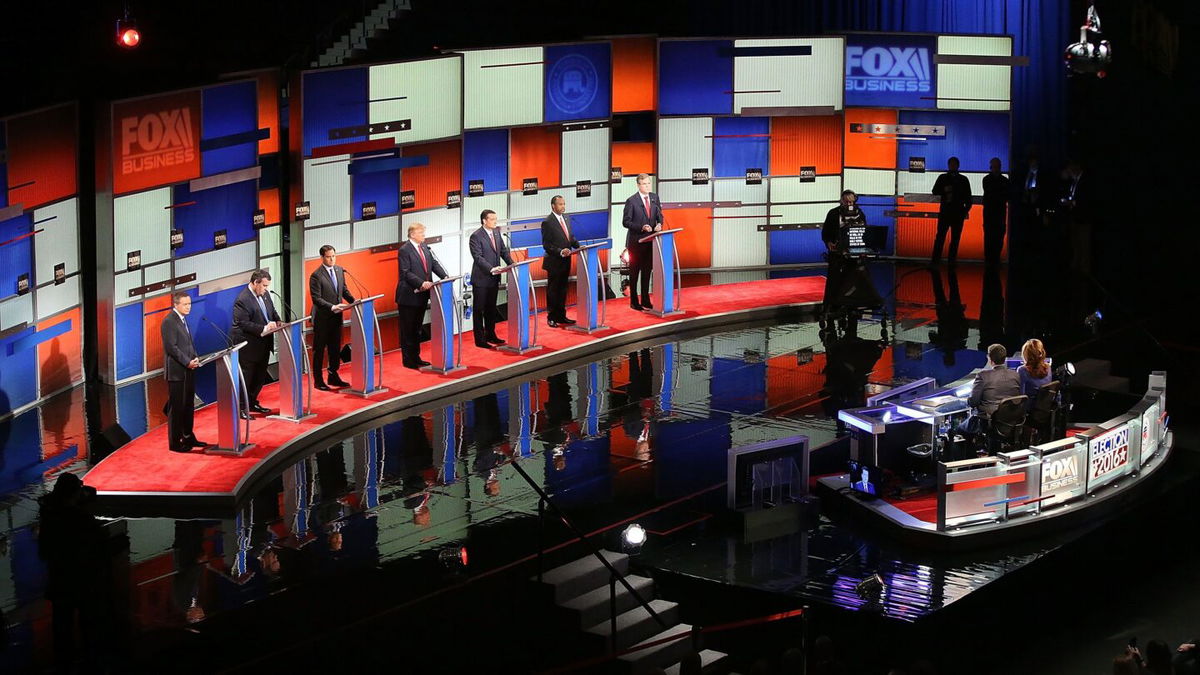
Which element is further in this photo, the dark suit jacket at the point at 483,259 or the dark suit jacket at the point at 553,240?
the dark suit jacket at the point at 553,240

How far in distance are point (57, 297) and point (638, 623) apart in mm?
7211

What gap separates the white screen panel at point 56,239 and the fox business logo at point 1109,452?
31.0ft

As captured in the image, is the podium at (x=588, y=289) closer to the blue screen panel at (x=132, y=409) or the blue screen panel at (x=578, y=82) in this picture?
the blue screen panel at (x=578, y=82)

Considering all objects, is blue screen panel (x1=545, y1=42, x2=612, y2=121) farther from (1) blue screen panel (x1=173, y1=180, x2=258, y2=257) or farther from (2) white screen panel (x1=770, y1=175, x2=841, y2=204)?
(1) blue screen panel (x1=173, y1=180, x2=258, y2=257)

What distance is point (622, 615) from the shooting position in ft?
35.4

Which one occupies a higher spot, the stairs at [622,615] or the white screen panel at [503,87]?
the white screen panel at [503,87]

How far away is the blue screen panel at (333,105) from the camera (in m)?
16.9

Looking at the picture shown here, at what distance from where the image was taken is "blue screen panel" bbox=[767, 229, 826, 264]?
22.0m

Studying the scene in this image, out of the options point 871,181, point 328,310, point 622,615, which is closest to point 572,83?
point 871,181

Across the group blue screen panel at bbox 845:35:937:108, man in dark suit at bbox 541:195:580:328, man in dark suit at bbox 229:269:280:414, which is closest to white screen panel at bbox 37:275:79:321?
man in dark suit at bbox 229:269:280:414

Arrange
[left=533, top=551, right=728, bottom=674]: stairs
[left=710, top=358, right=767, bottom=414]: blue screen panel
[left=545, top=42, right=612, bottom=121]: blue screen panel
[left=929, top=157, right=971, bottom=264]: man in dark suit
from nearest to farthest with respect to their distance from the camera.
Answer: [left=533, top=551, right=728, bottom=674]: stairs
[left=710, top=358, right=767, bottom=414]: blue screen panel
[left=545, top=42, right=612, bottom=121]: blue screen panel
[left=929, top=157, right=971, bottom=264]: man in dark suit

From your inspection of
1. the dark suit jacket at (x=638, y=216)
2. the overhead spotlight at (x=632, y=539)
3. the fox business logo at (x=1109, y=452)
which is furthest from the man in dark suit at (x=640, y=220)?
the overhead spotlight at (x=632, y=539)

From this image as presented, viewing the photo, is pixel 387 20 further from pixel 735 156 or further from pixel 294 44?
pixel 735 156

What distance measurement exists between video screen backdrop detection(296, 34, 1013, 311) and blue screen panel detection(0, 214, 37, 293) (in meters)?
4.17
